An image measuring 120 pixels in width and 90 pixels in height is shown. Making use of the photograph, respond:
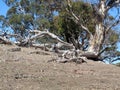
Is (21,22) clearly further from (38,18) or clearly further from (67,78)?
(67,78)

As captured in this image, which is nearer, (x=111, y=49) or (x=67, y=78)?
(x=67, y=78)

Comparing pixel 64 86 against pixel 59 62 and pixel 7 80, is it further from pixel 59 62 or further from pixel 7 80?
pixel 59 62

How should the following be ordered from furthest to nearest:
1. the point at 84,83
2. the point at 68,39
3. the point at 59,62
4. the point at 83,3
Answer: the point at 68,39 → the point at 83,3 → the point at 59,62 → the point at 84,83

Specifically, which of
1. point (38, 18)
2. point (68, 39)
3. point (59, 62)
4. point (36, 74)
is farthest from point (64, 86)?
point (38, 18)

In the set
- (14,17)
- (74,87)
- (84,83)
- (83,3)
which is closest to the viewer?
(74,87)

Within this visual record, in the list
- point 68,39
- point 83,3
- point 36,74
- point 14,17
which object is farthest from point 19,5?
point 36,74

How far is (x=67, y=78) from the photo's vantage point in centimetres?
790

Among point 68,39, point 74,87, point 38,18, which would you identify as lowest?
point 74,87

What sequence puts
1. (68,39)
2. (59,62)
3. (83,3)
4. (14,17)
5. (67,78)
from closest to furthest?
(67,78) < (59,62) < (83,3) < (68,39) < (14,17)

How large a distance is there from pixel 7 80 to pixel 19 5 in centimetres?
2806

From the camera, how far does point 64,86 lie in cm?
671

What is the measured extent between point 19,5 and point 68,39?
6596mm

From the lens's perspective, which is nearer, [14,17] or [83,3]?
[83,3]

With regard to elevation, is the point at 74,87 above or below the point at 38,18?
below
